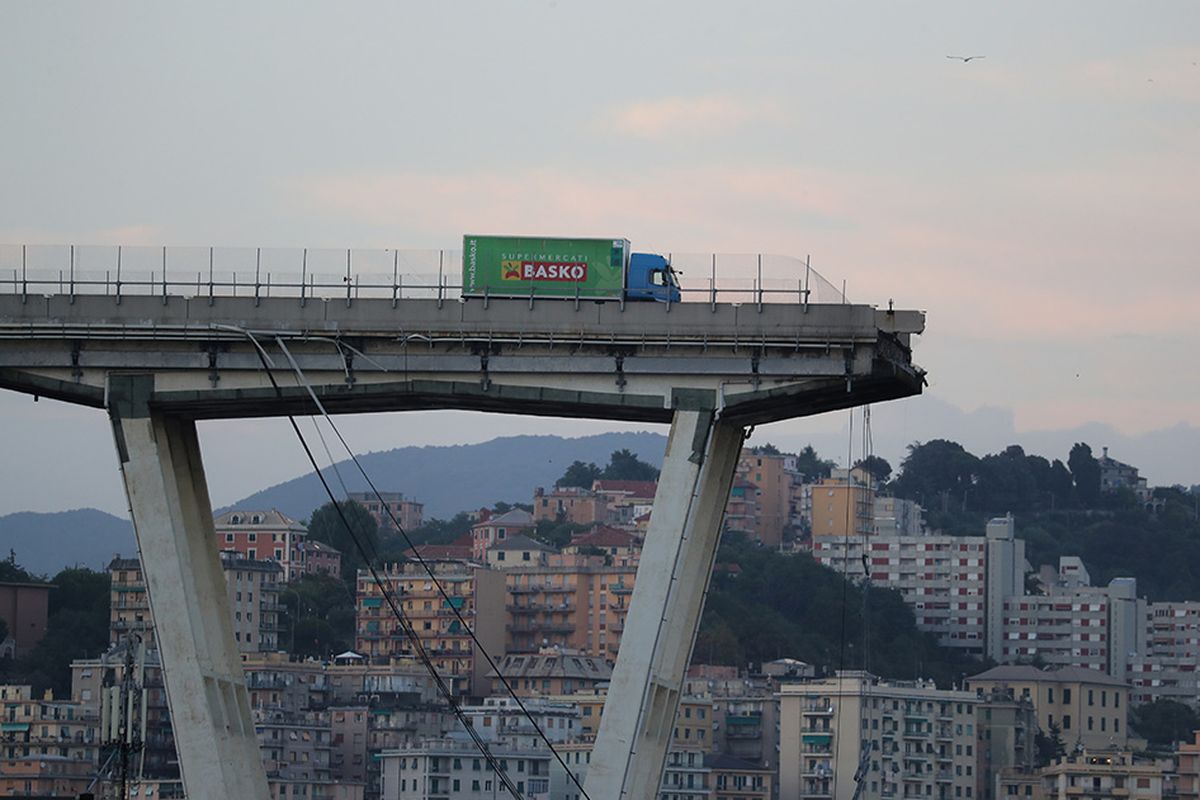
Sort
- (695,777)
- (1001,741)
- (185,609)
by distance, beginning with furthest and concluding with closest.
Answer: (1001,741) → (695,777) → (185,609)

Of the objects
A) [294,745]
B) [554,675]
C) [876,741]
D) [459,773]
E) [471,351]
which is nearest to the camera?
[471,351]

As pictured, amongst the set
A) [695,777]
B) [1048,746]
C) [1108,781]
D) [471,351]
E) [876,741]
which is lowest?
[695,777]

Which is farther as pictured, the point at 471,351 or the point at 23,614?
the point at 23,614

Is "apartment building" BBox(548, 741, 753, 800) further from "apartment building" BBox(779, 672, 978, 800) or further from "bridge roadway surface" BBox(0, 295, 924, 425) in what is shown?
"bridge roadway surface" BBox(0, 295, 924, 425)

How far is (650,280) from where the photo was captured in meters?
57.3

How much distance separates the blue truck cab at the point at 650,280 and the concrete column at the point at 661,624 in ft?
8.94

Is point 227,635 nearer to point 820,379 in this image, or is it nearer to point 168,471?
point 168,471

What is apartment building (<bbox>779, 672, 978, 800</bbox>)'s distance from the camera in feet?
548

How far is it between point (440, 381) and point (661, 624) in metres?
7.29

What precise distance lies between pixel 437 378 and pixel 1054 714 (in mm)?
148061

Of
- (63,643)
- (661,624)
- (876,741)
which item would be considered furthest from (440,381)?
(63,643)

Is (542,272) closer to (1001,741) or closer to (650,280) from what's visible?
(650,280)

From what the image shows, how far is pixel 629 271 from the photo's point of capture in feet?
189

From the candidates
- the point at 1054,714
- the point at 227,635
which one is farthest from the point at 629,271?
the point at 1054,714
